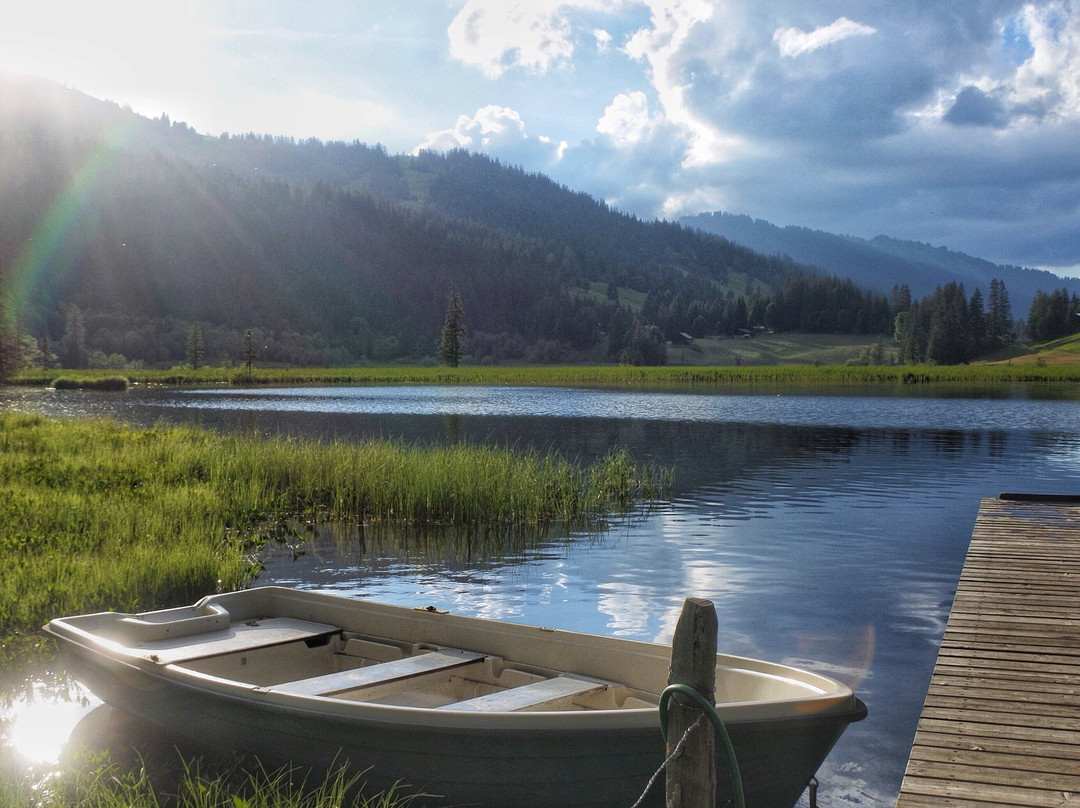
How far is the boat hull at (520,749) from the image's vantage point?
16.6 ft

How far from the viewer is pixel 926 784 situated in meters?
5.23

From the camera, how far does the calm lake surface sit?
9.46 meters

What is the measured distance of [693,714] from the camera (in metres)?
3.85

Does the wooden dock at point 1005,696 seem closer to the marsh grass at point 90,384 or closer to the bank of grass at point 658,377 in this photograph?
the bank of grass at point 658,377

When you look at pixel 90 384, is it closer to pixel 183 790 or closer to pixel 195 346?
pixel 195 346

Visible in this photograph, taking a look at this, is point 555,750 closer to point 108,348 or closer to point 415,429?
point 415,429

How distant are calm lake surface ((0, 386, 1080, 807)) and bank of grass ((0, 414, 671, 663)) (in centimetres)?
142

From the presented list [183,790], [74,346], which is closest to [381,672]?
[183,790]

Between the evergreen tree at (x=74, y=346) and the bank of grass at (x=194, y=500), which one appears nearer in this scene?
the bank of grass at (x=194, y=500)

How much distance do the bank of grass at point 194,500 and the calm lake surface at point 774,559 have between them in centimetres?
142

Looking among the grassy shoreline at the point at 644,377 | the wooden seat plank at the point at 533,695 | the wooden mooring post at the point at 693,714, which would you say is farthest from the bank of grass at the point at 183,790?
the grassy shoreline at the point at 644,377

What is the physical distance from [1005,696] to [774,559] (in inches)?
361

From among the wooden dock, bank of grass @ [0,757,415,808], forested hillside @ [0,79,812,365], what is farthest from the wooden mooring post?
forested hillside @ [0,79,812,365]

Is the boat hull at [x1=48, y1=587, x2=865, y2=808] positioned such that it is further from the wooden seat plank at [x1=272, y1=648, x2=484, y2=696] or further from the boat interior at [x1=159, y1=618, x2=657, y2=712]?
the wooden seat plank at [x1=272, y1=648, x2=484, y2=696]
